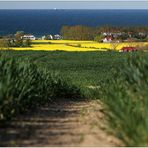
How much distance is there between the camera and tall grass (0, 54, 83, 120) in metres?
9.62

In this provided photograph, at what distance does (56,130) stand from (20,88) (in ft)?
5.73

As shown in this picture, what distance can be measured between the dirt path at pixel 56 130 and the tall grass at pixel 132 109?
0.92 ft

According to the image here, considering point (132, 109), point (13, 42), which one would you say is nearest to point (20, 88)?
point (132, 109)

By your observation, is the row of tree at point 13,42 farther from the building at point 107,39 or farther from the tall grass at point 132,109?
the tall grass at point 132,109

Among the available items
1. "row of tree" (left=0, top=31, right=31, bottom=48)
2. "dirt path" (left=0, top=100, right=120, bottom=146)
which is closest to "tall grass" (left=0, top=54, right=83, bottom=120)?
"dirt path" (left=0, top=100, right=120, bottom=146)

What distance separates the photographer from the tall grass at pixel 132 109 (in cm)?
738

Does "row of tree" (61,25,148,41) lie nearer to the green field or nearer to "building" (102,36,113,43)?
"building" (102,36,113,43)

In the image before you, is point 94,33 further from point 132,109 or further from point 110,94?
point 132,109

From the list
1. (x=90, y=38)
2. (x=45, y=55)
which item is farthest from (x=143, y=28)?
(x=45, y=55)

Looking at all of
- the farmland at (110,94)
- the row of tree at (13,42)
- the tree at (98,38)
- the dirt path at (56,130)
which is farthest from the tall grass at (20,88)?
the tree at (98,38)

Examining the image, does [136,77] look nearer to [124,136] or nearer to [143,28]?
[124,136]

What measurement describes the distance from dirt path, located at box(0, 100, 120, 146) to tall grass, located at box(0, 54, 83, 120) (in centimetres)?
26

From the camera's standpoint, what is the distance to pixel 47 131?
902 centimetres

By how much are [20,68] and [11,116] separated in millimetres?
2490
